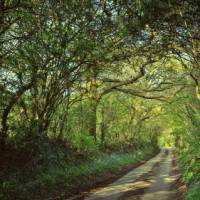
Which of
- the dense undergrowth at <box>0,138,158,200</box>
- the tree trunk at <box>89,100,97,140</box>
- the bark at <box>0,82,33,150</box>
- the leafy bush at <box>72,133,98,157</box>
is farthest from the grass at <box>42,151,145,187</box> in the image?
the tree trunk at <box>89,100,97,140</box>

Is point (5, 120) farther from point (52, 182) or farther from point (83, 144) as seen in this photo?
point (83, 144)

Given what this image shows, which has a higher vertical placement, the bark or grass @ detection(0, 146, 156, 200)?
the bark

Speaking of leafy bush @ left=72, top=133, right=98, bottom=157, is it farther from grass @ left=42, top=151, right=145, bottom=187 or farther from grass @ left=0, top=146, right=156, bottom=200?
grass @ left=0, top=146, right=156, bottom=200

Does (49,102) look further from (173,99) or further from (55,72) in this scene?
(173,99)

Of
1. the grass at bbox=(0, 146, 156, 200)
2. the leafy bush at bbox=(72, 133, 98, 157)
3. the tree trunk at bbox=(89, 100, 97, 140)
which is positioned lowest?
the grass at bbox=(0, 146, 156, 200)

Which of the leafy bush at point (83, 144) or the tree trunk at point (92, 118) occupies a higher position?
the tree trunk at point (92, 118)

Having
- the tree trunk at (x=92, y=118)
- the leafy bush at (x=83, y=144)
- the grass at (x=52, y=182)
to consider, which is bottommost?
the grass at (x=52, y=182)

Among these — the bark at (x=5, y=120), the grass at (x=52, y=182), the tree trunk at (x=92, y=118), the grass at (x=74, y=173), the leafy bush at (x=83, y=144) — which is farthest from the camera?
the tree trunk at (x=92, y=118)

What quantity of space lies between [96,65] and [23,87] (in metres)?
3.48

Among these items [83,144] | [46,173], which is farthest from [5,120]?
[83,144]

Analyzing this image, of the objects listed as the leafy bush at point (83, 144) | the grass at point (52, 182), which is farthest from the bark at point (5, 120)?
the leafy bush at point (83, 144)

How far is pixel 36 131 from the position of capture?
1570 centimetres

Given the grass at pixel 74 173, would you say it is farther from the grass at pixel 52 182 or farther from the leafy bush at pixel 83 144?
the leafy bush at pixel 83 144

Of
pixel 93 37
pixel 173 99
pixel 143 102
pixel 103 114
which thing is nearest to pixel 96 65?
pixel 93 37
